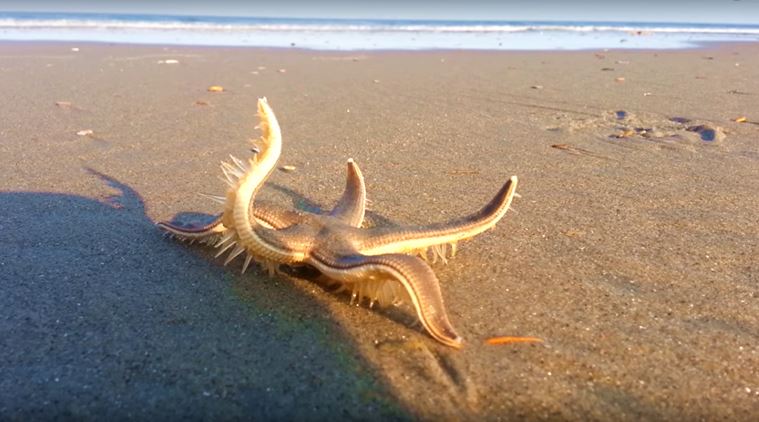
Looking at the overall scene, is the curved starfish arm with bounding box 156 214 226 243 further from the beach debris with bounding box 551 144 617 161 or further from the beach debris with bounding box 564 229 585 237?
the beach debris with bounding box 551 144 617 161

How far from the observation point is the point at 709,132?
5.98 meters

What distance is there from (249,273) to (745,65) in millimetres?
11432

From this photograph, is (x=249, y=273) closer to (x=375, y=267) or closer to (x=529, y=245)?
(x=375, y=267)

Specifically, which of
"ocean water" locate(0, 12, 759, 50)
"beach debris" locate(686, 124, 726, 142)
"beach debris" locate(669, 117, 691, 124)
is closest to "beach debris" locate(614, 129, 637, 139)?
"beach debris" locate(686, 124, 726, 142)

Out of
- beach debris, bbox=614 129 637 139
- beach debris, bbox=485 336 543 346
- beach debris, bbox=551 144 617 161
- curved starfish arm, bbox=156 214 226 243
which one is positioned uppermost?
beach debris, bbox=614 129 637 139

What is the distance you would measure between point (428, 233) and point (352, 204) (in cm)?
54

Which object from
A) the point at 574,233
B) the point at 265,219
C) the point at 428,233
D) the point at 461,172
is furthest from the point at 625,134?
the point at 265,219

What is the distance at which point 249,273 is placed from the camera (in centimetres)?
309

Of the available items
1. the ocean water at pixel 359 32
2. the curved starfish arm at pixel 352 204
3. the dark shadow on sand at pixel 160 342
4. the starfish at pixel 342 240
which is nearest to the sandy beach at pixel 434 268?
the dark shadow on sand at pixel 160 342

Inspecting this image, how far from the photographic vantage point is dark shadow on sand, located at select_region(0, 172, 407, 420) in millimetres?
2213

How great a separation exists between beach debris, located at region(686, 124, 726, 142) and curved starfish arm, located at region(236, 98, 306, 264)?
179 inches

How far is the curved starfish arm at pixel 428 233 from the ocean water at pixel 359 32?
12358mm

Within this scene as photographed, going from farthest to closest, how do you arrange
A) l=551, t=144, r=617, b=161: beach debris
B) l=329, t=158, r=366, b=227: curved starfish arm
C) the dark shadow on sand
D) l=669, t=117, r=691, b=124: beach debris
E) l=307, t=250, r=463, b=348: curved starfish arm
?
→ l=669, t=117, r=691, b=124: beach debris < l=551, t=144, r=617, b=161: beach debris < l=329, t=158, r=366, b=227: curved starfish arm < l=307, t=250, r=463, b=348: curved starfish arm < the dark shadow on sand

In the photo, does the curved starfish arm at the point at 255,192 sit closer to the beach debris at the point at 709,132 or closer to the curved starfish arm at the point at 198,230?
the curved starfish arm at the point at 198,230
